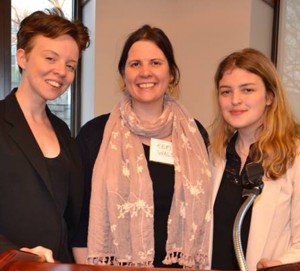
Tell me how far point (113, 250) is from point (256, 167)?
90 cm

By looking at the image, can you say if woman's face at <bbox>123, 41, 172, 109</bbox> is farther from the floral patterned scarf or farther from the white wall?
the white wall

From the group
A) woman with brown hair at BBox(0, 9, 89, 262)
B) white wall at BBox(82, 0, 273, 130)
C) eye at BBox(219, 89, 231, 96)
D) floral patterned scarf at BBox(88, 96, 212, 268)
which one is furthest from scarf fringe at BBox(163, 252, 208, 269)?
white wall at BBox(82, 0, 273, 130)

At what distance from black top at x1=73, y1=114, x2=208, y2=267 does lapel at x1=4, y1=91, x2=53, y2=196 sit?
38 centimetres

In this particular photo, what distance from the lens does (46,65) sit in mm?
1484

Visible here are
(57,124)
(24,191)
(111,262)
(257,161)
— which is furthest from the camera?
(111,262)

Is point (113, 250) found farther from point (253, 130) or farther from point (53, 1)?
point (53, 1)

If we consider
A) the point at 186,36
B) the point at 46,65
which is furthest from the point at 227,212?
the point at 186,36

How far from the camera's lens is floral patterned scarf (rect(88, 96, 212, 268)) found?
173 centimetres

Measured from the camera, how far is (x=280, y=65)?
3512mm

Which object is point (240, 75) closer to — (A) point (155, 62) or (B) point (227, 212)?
(A) point (155, 62)

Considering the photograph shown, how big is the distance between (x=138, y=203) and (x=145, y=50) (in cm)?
64

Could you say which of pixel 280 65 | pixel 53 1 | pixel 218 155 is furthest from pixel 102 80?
pixel 218 155

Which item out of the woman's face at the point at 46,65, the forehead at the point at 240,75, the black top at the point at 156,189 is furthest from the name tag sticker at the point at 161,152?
the woman's face at the point at 46,65

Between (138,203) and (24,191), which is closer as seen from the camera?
(24,191)
